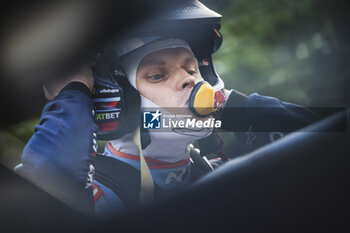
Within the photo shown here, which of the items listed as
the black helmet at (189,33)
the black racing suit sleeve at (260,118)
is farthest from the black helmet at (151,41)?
the black racing suit sleeve at (260,118)

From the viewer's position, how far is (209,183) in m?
1.37

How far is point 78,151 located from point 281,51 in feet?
2.82

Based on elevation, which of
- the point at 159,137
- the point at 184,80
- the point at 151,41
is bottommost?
the point at 159,137

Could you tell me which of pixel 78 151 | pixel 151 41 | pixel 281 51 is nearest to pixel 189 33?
pixel 151 41

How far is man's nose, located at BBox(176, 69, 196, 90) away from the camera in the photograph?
1303mm

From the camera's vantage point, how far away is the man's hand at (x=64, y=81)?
4.09 feet

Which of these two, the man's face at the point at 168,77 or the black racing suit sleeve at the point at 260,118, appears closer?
the man's face at the point at 168,77

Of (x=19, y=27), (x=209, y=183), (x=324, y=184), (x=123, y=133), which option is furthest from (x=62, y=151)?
(x=324, y=184)

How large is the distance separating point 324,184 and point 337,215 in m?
0.14

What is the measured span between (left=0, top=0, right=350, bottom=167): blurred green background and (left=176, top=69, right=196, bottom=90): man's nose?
129 millimetres

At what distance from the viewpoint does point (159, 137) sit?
134cm

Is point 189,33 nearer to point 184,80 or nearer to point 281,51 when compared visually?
point 184,80

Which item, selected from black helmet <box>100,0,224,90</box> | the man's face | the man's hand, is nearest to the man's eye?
the man's face

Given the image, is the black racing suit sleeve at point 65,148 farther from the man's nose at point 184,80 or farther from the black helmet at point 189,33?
the man's nose at point 184,80
